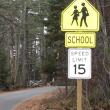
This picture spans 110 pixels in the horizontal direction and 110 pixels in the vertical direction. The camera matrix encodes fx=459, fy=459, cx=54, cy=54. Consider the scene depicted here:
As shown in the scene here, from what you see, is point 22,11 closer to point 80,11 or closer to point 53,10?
point 53,10

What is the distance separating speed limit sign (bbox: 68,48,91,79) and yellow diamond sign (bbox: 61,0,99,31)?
457 mm

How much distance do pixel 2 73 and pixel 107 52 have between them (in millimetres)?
34450

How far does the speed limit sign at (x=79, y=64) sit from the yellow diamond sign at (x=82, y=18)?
0.46 m

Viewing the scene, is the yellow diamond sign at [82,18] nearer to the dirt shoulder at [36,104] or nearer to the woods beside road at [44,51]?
the woods beside road at [44,51]

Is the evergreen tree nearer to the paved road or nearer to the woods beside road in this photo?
the woods beside road

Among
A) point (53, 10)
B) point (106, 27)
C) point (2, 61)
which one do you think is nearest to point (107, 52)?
point (106, 27)

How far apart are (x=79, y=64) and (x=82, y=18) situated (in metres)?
0.96

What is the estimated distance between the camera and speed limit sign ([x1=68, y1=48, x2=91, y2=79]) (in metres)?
9.41

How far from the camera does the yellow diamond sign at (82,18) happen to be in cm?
949

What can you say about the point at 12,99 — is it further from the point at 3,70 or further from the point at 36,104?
the point at 3,70

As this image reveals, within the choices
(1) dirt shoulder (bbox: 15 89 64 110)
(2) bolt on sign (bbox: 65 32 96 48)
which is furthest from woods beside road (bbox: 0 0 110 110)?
(1) dirt shoulder (bbox: 15 89 64 110)

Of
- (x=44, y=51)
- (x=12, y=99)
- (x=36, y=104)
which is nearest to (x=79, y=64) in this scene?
(x=36, y=104)

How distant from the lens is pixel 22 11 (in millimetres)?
59562

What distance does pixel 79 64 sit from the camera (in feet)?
30.9
